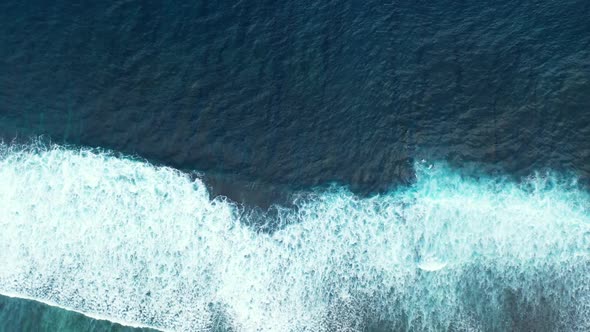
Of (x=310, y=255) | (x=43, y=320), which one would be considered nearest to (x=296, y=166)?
(x=310, y=255)

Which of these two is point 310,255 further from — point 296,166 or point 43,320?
point 43,320

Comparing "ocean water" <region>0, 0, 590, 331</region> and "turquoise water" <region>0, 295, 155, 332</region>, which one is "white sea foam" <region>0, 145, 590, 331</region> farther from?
"turquoise water" <region>0, 295, 155, 332</region>

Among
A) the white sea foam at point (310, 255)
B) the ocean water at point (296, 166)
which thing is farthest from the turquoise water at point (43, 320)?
the white sea foam at point (310, 255)

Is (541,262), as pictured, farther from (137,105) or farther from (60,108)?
(60,108)

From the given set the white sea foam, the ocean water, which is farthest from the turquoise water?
the white sea foam

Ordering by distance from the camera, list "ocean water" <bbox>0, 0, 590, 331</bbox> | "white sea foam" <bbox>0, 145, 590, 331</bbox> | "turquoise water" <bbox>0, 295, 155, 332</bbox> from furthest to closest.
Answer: "turquoise water" <bbox>0, 295, 155, 332</bbox> < "ocean water" <bbox>0, 0, 590, 331</bbox> < "white sea foam" <bbox>0, 145, 590, 331</bbox>

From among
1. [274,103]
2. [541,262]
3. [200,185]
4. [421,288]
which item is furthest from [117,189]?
[541,262]

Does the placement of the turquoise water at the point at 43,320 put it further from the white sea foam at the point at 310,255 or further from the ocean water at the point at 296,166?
the white sea foam at the point at 310,255
